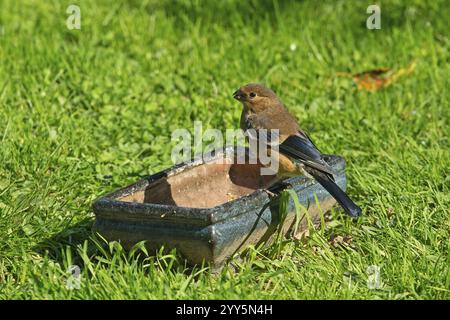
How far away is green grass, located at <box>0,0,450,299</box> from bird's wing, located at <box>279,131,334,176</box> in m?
0.43

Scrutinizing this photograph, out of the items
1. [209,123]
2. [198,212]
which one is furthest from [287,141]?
[209,123]

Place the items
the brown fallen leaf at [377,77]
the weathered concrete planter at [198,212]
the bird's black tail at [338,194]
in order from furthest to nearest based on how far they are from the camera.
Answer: the brown fallen leaf at [377,77], the bird's black tail at [338,194], the weathered concrete planter at [198,212]

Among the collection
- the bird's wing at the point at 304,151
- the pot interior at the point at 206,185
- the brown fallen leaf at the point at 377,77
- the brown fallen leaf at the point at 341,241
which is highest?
the brown fallen leaf at the point at 377,77

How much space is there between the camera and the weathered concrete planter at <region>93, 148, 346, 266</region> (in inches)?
204

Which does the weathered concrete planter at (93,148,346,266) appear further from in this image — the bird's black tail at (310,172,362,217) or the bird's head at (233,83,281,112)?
the bird's head at (233,83,281,112)

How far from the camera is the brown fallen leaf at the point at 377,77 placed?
27.4ft

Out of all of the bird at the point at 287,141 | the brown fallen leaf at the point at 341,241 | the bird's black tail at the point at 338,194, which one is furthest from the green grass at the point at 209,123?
the bird at the point at 287,141

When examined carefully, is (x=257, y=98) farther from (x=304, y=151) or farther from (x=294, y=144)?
(x=304, y=151)

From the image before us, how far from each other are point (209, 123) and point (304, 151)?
1.76 metres

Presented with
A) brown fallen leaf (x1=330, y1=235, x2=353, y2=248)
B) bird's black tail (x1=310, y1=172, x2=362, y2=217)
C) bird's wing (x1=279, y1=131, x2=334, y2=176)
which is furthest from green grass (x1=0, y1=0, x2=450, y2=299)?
→ bird's wing (x1=279, y1=131, x2=334, y2=176)

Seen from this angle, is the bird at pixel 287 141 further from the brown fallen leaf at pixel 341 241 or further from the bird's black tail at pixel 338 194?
the brown fallen leaf at pixel 341 241

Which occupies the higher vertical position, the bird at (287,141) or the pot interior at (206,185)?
the bird at (287,141)

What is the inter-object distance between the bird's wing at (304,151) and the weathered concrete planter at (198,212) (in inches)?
5.1
